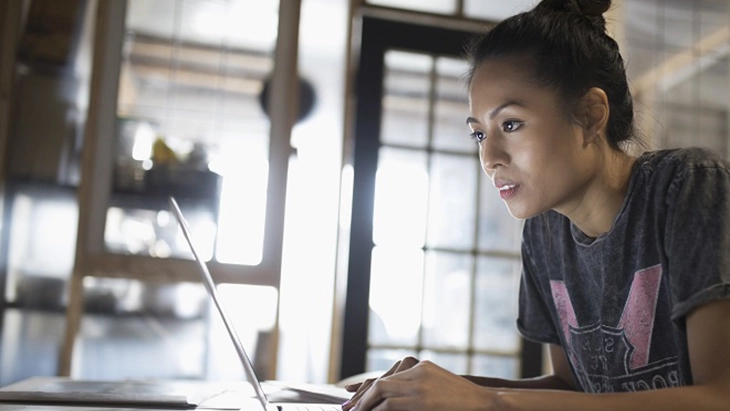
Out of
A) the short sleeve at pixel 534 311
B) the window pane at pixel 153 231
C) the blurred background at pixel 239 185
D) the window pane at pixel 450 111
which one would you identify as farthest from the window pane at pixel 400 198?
the short sleeve at pixel 534 311

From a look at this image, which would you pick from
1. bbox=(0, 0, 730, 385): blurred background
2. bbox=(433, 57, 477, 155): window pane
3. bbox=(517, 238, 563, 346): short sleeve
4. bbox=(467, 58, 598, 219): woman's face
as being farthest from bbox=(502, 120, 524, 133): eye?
bbox=(433, 57, 477, 155): window pane

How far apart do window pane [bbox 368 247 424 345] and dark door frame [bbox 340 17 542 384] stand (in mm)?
70

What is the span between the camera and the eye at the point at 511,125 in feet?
3.65

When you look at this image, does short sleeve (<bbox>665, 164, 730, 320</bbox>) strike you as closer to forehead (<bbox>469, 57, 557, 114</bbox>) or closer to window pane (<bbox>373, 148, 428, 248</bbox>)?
forehead (<bbox>469, 57, 557, 114</bbox>)

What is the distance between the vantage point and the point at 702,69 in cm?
396

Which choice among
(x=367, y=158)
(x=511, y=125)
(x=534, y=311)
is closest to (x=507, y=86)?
(x=511, y=125)

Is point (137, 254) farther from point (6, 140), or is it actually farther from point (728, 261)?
point (728, 261)

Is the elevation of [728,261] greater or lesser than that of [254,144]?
lesser

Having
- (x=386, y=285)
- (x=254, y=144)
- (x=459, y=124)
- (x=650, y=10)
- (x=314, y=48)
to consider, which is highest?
(x=650, y=10)

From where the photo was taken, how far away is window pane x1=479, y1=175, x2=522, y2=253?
3605 mm

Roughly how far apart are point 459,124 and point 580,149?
249cm

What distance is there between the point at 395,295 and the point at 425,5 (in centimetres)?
132

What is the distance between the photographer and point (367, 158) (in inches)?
134

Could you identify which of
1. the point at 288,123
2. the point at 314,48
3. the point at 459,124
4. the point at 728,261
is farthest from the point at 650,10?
the point at 728,261
